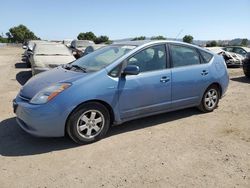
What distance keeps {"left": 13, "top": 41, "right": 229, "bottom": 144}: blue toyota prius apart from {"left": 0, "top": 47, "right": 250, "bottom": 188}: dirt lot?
31 centimetres

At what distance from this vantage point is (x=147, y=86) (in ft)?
15.5

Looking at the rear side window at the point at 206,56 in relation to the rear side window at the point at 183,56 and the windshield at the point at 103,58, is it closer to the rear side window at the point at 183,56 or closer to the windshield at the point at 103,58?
the rear side window at the point at 183,56

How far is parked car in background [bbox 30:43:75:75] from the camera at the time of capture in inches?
Answer: 374

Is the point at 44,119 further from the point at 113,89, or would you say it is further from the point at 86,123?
the point at 113,89

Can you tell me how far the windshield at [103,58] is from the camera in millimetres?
4684

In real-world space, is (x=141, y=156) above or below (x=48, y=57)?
below

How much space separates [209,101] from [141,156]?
8.61 feet

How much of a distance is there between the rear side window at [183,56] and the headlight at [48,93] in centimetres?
213

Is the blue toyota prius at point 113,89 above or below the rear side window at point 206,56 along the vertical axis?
below

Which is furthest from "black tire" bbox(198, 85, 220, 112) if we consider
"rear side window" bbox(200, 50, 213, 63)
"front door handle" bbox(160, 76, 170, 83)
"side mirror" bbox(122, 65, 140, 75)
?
"side mirror" bbox(122, 65, 140, 75)

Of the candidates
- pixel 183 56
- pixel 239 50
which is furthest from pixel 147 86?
pixel 239 50

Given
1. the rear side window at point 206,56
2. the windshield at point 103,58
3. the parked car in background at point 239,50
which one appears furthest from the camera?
the parked car in background at point 239,50

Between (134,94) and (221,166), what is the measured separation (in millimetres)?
1739

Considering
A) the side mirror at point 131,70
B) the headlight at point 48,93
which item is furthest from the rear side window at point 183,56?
the headlight at point 48,93
